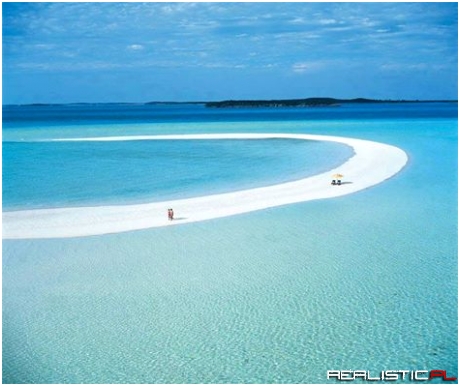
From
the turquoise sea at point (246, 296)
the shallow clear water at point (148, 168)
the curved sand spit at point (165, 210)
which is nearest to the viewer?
the turquoise sea at point (246, 296)

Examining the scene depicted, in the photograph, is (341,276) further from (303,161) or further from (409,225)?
(303,161)

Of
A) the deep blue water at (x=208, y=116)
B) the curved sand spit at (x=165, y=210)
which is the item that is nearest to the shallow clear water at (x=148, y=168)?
the curved sand spit at (x=165, y=210)

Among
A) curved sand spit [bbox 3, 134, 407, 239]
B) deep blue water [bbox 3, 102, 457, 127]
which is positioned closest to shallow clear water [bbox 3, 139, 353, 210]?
curved sand spit [bbox 3, 134, 407, 239]

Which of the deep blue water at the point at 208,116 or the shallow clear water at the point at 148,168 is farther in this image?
the deep blue water at the point at 208,116

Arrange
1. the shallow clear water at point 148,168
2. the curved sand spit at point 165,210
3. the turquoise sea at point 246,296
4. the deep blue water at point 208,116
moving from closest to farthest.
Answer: the turquoise sea at point 246,296, the curved sand spit at point 165,210, the shallow clear water at point 148,168, the deep blue water at point 208,116

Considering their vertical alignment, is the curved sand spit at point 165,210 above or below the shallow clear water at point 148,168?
below

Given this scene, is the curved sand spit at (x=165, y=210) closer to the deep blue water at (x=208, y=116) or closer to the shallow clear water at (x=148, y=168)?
the shallow clear water at (x=148, y=168)

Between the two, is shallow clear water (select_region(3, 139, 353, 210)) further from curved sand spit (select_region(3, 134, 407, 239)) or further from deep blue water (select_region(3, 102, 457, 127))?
deep blue water (select_region(3, 102, 457, 127))

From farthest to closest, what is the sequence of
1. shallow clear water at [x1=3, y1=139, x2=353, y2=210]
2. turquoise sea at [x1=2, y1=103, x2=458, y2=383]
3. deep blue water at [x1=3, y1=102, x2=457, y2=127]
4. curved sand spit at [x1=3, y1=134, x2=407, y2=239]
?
deep blue water at [x1=3, y1=102, x2=457, y2=127] < shallow clear water at [x1=3, y1=139, x2=353, y2=210] < curved sand spit at [x1=3, y1=134, x2=407, y2=239] < turquoise sea at [x1=2, y1=103, x2=458, y2=383]

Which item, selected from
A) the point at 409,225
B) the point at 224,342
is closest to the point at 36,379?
the point at 224,342

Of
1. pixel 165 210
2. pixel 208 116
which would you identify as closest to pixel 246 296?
pixel 165 210

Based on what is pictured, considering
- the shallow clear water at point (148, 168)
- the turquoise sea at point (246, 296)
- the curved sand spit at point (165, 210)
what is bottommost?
the turquoise sea at point (246, 296)

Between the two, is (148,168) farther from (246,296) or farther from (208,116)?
(208,116)
